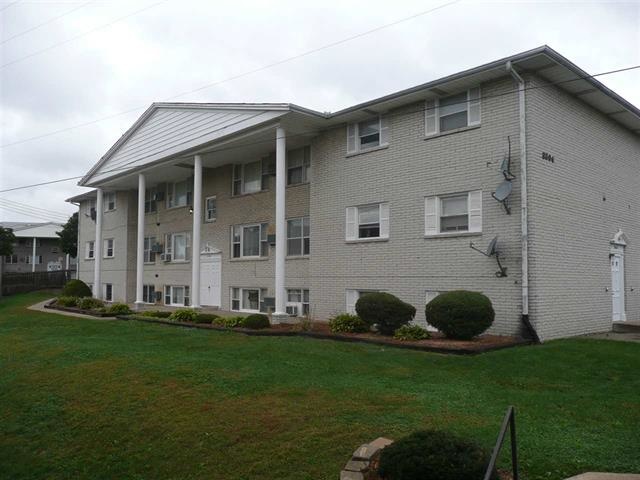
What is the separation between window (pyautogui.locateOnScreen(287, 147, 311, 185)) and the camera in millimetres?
20172

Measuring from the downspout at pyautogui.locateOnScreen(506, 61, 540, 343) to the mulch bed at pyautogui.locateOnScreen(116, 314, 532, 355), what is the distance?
0.61 metres

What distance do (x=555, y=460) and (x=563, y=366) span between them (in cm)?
552

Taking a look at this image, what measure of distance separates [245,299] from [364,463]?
17633mm

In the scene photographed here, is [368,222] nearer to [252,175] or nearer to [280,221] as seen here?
[280,221]

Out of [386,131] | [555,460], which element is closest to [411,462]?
[555,460]

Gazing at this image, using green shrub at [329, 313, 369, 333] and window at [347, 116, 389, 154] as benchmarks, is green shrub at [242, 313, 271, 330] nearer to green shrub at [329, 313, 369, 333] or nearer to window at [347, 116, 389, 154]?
green shrub at [329, 313, 369, 333]

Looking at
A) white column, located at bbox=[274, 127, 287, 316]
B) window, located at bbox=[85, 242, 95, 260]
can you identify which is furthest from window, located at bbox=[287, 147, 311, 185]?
window, located at bbox=[85, 242, 95, 260]

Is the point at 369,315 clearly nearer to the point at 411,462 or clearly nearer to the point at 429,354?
the point at 429,354

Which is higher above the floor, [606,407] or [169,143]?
[169,143]

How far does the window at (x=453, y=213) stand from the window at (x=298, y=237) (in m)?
5.46

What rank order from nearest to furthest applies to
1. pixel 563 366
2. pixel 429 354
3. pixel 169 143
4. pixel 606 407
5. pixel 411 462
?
pixel 411 462, pixel 606 407, pixel 563 366, pixel 429 354, pixel 169 143

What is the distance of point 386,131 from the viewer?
17.0m

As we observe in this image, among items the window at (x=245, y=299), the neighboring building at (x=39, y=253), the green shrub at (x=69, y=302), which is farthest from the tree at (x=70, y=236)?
the window at (x=245, y=299)

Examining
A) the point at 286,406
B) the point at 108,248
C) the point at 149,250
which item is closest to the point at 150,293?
the point at 149,250
